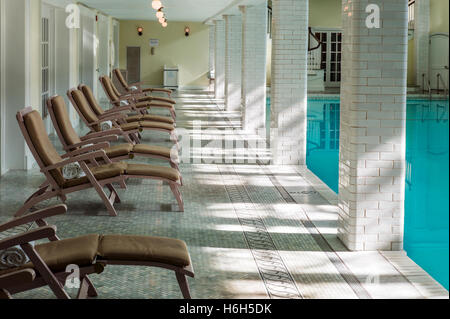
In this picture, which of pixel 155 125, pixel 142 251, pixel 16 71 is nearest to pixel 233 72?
pixel 155 125

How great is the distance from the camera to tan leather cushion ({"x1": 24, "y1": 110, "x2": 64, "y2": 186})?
5.62 m

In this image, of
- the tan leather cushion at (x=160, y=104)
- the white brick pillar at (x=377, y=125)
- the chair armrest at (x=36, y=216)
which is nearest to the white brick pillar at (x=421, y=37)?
the tan leather cushion at (x=160, y=104)

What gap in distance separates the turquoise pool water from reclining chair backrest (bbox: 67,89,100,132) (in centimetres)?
313

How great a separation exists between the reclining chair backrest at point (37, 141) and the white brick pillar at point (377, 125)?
2670 millimetres

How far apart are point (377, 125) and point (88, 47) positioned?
475 inches

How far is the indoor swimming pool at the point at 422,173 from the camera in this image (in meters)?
5.44

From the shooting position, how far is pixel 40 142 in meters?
5.73

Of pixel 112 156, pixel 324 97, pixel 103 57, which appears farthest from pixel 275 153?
pixel 324 97

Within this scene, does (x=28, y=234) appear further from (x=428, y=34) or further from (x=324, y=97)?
(x=428, y=34)

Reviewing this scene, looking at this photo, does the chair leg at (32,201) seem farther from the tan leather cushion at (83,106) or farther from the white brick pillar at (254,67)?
the white brick pillar at (254,67)

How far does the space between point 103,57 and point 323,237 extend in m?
16.1

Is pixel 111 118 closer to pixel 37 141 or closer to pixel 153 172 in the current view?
pixel 153 172

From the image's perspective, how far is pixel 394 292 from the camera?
4082 mm

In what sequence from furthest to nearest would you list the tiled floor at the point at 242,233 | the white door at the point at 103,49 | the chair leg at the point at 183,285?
the white door at the point at 103,49
the tiled floor at the point at 242,233
the chair leg at the point at 183,285
